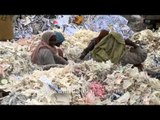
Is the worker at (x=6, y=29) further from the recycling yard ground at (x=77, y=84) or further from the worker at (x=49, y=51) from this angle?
the worker at (x=49, y=51)

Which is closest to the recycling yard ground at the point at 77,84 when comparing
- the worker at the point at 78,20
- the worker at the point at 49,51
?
the worker at the point at 49,51

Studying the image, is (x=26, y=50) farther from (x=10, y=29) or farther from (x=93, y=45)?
(x=93, y=45)

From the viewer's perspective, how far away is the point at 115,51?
Result: 5621 mm

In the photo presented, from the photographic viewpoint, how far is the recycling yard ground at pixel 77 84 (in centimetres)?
465

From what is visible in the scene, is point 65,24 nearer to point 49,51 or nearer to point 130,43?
point 49,51

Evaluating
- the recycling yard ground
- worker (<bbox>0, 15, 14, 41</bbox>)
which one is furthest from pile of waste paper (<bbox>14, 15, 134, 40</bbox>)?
the recycling yard ground

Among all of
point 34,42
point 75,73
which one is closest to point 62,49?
point 34,42

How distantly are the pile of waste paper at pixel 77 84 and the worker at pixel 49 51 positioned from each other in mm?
143

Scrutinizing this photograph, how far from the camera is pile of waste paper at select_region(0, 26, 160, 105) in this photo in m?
4.64

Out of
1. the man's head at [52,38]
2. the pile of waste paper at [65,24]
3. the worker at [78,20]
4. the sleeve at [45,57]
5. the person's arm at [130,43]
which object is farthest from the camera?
the worker at [78,20]

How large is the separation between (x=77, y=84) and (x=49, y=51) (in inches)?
45.4

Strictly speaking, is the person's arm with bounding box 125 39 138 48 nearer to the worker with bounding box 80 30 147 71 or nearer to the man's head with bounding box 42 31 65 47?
the worker with bounding box 80 30 147 71
